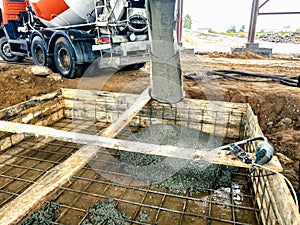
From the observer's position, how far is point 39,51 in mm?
6113

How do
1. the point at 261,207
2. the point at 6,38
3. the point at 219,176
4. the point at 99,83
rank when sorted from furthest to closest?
1. the point at 6,38
2. the point at 99,83
3. the point at 219,176
4. the point at 261,207

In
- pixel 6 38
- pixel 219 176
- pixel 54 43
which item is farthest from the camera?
pixel 6 38

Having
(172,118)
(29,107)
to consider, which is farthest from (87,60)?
(172,118)

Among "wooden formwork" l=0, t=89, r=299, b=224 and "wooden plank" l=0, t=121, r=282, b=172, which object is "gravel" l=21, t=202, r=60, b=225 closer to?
"wooden formwork" l=0, t=89, r=299, b=224

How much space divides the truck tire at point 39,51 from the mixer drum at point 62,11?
54 cm

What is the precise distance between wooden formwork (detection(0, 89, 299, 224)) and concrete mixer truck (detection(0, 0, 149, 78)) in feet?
4.07

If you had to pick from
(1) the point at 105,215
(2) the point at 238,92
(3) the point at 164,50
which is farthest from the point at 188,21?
(1) the point at 105,215

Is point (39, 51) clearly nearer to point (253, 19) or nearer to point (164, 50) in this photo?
point (164, 50)

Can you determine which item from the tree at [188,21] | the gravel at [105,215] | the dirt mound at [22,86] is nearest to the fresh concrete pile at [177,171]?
the gravel at [105,215]

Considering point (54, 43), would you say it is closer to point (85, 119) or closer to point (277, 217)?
point (85, 119)

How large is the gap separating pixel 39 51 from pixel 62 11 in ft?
3.96

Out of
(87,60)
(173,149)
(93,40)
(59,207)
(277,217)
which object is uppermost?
(93,40)

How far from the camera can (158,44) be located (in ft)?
9.23

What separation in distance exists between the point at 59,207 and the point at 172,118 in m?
2.08
